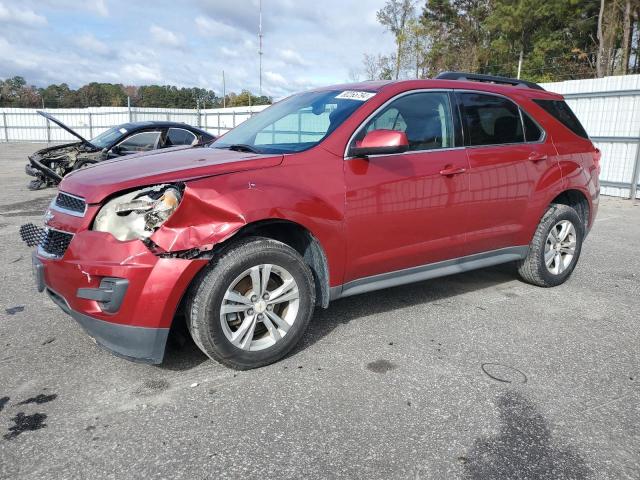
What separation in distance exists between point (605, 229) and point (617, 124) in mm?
5194

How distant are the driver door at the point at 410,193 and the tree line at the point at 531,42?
28.9 meters

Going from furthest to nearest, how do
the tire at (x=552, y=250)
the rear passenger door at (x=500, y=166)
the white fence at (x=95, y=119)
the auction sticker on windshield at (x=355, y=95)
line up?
the white fence at (x=95, y=119) < the tire at (x=552, y=250) < the rear passenger door at (x=500, y=166) < the auction sticker on windshield at (x=355, y=95)

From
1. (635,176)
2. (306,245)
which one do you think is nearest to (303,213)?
(306,245)

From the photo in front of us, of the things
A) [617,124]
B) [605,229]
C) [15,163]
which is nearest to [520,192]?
[605,229]

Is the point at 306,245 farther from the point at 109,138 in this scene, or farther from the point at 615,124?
the point at 615,124

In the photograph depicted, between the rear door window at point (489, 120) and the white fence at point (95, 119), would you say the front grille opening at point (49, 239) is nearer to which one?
the rear door window at point (489, 120)

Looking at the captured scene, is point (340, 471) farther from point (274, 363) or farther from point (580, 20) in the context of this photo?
point (580, 20)

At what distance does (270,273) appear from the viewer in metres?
3.06

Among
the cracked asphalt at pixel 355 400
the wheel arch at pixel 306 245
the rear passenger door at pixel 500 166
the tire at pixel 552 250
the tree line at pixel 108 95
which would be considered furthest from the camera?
the tree line at pixel 108 95

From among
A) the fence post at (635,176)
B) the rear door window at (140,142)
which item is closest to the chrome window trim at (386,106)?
the rear door window at (140,142)

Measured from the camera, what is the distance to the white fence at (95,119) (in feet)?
92.1

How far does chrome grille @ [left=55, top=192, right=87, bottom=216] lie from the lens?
9.48 ft

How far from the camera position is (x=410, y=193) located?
11.7ft

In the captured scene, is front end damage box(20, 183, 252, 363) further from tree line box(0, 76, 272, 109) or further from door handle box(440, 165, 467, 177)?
tree line box(0, 76, 272, 109)
